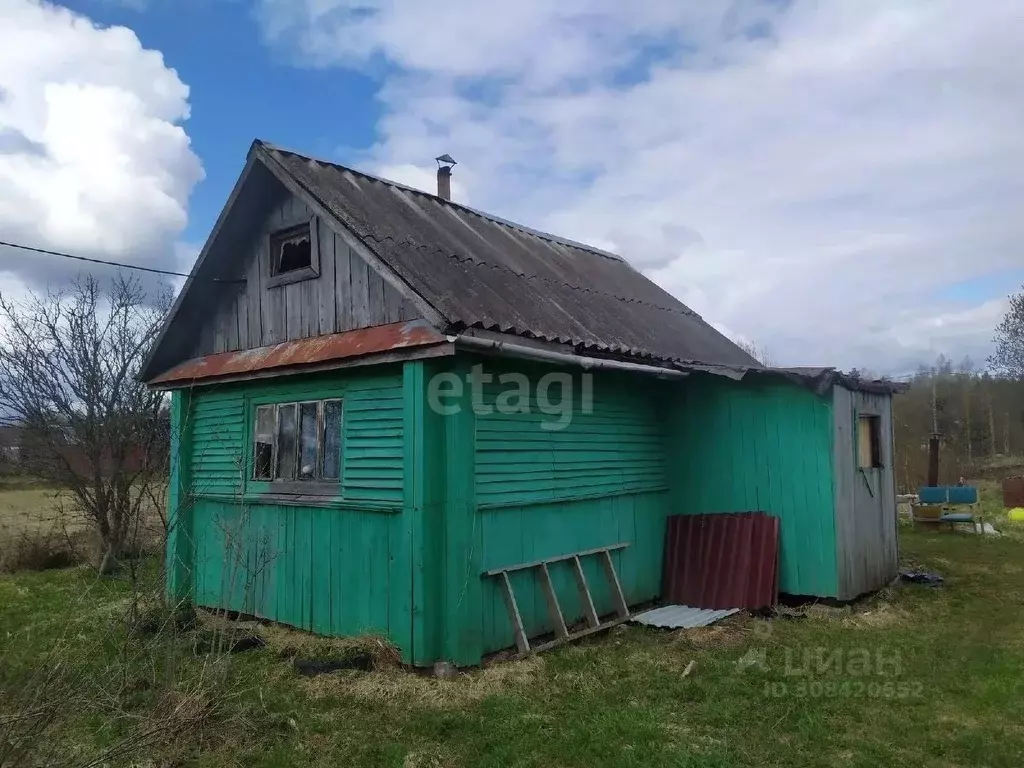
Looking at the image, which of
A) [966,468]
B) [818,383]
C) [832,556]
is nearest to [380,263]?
[818,383]

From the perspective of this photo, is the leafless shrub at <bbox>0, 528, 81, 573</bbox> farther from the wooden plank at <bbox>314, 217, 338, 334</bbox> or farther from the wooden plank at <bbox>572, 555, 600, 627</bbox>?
the wooden plank at <bbox>572, 555, 600, 627</bbox>

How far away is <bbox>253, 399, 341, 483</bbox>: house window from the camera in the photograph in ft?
25.4

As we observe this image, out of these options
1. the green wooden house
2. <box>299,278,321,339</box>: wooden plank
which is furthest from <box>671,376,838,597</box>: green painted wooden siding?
<box>299,278,321,339</box>: wooden plank

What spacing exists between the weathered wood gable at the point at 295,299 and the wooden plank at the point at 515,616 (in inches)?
105

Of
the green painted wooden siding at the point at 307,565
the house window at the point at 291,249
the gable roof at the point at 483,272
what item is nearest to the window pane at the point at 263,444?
the green painted wooden siding at the point at 307,565

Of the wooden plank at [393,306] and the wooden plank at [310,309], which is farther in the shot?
the wooden plank at [310,309]

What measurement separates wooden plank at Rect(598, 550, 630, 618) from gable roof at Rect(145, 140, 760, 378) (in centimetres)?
231

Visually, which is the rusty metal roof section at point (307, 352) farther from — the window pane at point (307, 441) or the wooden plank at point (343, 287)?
the window pane at point (307, 441)

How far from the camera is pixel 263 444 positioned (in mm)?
8562

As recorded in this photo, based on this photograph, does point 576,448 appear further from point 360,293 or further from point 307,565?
point 307,565

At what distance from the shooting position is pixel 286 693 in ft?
19.7

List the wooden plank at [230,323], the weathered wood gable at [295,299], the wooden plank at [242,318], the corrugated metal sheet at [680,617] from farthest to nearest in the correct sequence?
the wooden plank at [230,323] < the wooden plank at [242,318] < the corrugated metal sheet at [680,617] < the weathered wood gable at [295,299]

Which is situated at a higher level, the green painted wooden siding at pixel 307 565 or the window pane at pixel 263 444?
the window pane at pixel 263 444

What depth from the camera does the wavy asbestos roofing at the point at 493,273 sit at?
7223mm
